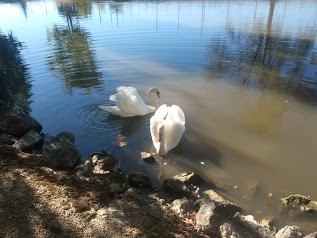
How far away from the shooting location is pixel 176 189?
5926mm

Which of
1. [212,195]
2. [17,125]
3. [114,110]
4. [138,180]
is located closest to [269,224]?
[212,195]

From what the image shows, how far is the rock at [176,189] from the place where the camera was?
19.3 ft

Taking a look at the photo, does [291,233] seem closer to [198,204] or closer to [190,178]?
[198,204]

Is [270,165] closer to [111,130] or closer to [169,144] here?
[169,144]

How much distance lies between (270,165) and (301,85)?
5.42 m

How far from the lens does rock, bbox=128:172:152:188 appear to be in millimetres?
6227

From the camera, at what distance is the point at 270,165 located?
692cm

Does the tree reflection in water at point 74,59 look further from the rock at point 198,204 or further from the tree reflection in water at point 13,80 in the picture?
the rock at point 198,204

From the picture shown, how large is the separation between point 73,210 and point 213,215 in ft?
7.35

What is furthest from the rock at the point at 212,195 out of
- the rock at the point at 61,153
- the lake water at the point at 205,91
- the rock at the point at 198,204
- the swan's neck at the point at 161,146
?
the rock at the point at 61,153

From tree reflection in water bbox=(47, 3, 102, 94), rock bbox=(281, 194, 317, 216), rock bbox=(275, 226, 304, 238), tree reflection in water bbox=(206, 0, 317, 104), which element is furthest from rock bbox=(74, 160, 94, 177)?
tree reflection in water bbox=(206, 0, 317, 104)

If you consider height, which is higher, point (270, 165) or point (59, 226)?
point (59, 226)

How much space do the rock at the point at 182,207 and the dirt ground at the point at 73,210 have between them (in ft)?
0.41

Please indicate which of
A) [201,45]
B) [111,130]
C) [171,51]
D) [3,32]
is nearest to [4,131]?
[111,130]
